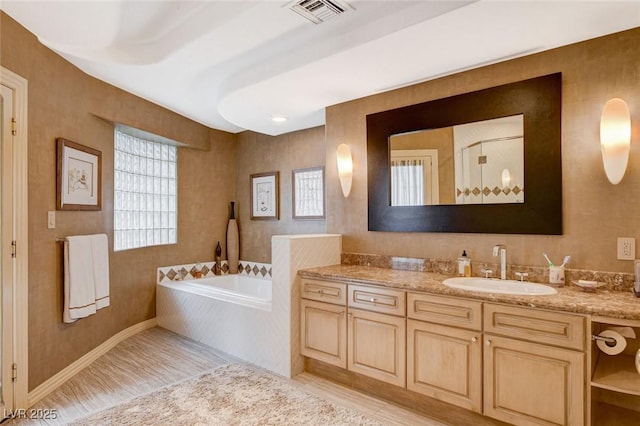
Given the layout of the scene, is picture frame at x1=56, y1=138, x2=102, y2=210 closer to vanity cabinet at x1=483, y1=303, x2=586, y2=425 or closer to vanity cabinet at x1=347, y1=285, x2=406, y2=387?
vanity cabinet at x1=347, y1=285, x2=406, y2=387

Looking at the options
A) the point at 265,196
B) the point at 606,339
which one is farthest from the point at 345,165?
the point at 606,339

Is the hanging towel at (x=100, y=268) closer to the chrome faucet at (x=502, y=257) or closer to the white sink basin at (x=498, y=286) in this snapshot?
the white sink basin at (x=498, y=286)

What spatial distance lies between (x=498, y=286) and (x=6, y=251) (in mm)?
3030

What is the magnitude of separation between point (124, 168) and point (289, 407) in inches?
115

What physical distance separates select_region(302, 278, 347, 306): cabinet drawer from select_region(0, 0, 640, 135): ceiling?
1510mm

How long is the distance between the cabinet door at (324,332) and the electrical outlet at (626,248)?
1667 millimetres

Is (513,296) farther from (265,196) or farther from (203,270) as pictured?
(203,270)

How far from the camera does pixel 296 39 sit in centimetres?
245

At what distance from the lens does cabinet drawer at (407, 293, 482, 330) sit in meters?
2.06

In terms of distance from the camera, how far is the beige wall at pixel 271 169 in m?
4.29

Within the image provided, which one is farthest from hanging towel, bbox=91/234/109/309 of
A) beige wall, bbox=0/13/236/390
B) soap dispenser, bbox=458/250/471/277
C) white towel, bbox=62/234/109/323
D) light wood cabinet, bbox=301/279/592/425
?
soap dispenser, bbox=458/250/471/277

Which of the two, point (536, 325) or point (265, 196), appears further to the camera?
point (265, 196)

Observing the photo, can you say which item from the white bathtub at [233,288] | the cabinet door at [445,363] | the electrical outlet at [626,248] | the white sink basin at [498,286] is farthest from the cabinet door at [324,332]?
the electrical outlet at [626,248]

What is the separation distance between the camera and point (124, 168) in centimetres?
388
